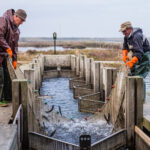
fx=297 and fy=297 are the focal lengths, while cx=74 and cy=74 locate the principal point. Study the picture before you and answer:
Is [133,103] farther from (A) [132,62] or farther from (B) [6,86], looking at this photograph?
(B) [6,86]

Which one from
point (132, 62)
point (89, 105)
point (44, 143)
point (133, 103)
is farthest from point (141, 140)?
point (89, 105)

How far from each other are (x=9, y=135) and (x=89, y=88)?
9.99 metres

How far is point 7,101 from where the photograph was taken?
744 cm

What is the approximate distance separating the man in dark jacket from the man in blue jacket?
2552 mm

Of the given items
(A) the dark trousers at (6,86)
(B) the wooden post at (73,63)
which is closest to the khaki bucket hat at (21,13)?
(A) the dark trousers at (6,86)

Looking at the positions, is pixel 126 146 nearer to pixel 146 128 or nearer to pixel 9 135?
pixel 146 128

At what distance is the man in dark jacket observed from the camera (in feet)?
22.2

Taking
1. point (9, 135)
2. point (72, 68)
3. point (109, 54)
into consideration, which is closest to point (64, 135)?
point (9, 135)

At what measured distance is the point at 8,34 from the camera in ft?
23.0

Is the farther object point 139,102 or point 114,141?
point 114,141

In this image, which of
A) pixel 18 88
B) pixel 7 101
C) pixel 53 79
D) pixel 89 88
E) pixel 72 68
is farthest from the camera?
pixel 72 68

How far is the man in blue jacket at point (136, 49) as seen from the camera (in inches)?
288

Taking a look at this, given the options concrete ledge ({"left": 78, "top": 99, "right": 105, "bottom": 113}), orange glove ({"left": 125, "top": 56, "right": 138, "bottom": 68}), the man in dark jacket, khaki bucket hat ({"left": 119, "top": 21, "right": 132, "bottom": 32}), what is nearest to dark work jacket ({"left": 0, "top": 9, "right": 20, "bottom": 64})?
the man in dark jacket

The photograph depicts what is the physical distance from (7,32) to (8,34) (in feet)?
0.21
